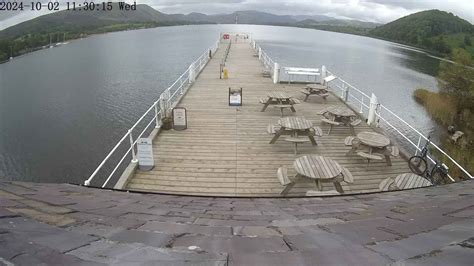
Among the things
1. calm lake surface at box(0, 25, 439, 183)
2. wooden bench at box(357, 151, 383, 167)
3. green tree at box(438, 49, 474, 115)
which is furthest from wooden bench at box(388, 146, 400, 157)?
green tree at box(438, 49, 474, 115)

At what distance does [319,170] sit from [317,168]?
0.24 feet

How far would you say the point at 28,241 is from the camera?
4.18ft

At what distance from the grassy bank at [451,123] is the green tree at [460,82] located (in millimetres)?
530

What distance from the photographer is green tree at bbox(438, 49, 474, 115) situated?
2595cm

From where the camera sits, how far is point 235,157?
716 centimetres

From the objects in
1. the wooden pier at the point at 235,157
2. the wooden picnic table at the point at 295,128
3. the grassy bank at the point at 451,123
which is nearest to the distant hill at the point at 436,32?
the grassy bank at the point at 451,123

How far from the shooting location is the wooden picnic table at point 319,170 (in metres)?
5.22

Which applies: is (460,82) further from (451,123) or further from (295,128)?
(295,128)

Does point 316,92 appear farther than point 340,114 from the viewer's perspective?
Yes

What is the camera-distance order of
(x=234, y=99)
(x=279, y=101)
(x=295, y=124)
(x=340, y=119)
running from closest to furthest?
(x=295, y=124) < (x=340, y=119) < (x=279, y=101) < (x=234, y=99)

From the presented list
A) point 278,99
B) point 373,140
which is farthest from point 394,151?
point 278,99

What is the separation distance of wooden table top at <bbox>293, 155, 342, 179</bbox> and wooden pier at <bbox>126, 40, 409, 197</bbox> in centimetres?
56

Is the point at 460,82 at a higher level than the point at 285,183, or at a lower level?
higher

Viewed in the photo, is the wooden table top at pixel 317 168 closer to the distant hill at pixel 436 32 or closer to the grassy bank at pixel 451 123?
the grassy bank at pixel 451 123
